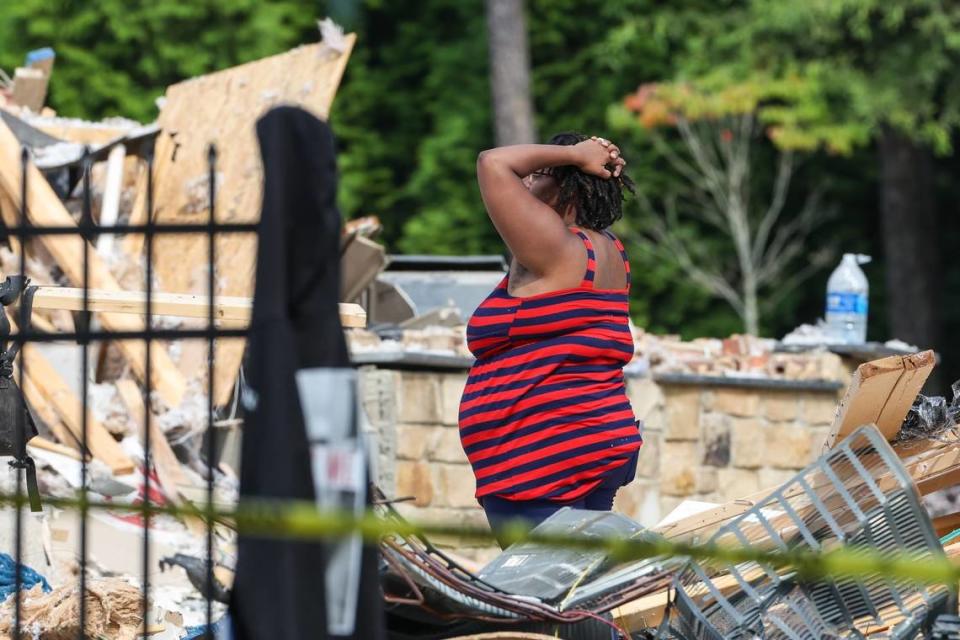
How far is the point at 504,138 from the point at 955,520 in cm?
1216

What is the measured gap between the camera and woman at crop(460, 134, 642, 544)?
438 centimetres

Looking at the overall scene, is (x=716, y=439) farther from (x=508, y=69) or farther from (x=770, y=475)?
(x=508, y=69)

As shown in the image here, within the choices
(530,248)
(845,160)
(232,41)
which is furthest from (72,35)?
(530,248)

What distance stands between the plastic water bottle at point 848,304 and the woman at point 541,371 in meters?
4.70

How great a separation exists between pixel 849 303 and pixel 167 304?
17.6ft

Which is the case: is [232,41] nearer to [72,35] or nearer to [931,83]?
[72,35]

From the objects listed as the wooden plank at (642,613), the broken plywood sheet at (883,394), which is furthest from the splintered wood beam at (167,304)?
the broken plywood sheet at (883,394)

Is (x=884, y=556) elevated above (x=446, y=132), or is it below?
below

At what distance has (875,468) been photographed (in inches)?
145

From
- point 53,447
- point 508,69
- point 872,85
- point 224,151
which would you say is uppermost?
point 508,69

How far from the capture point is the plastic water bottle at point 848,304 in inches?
352

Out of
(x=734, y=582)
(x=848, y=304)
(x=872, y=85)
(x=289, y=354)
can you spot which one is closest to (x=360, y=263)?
(x=848, y=304)

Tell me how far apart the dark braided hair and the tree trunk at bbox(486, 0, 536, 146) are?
1205 centimetres

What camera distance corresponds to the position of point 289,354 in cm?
266
